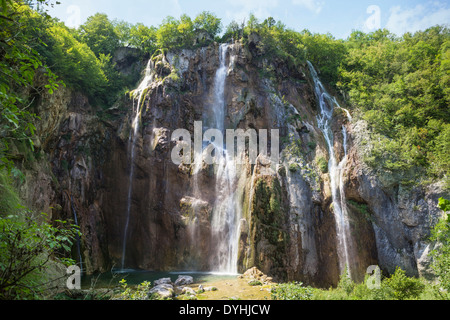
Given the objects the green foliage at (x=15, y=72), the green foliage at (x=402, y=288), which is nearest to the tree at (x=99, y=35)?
the green foliage at (x=15, y=72)

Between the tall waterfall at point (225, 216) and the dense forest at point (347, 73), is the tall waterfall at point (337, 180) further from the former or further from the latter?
the tall waterfall at point (225, 216)

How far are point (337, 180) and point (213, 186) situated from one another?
906cm

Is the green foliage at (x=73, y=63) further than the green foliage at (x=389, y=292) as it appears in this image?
Yes

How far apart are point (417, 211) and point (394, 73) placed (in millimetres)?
13207

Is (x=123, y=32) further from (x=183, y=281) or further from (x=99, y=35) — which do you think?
(x=183, y=281)

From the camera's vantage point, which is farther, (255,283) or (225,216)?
(225,216)

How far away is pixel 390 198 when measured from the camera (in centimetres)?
1708

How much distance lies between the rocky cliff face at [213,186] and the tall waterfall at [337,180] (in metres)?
0.37

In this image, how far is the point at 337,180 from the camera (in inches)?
728

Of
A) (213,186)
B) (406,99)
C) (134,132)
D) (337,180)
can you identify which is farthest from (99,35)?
(406,99)

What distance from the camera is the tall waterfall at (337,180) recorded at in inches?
655

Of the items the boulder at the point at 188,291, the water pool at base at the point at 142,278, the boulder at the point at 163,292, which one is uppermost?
the boulder at the point at 163,292

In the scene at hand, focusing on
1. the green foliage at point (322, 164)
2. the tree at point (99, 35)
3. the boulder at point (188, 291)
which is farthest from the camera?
the tree at point (99, 35)
